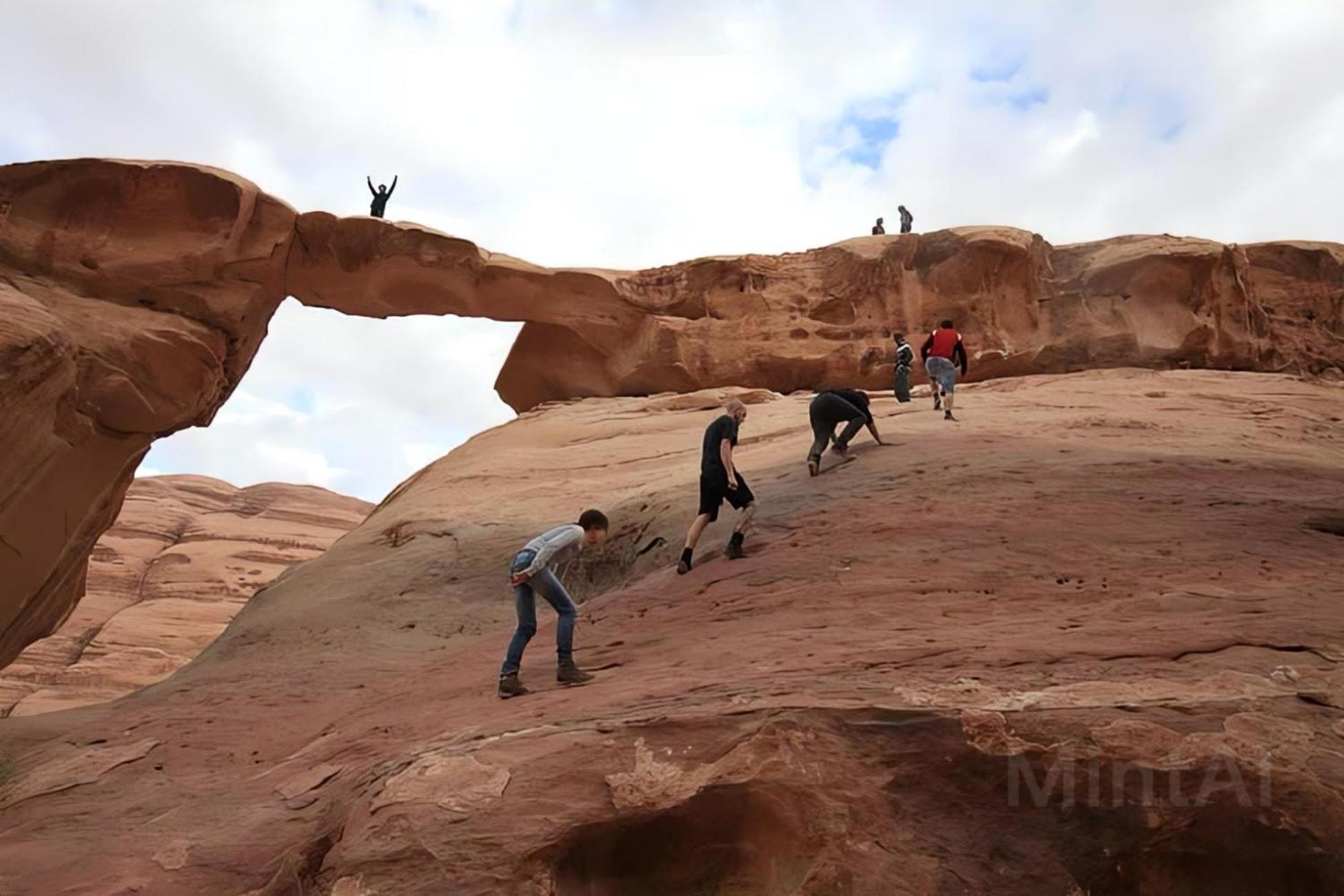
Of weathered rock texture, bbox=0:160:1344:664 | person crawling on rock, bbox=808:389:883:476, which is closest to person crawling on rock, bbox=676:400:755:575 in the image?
person crawling on rock, bbox=808:389:883:476

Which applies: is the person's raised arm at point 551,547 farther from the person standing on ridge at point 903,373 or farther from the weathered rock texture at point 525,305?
the weathered rock texture at point 525,305

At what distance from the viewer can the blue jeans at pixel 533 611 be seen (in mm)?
6828

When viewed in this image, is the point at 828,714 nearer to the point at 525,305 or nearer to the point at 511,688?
the point at 511,688

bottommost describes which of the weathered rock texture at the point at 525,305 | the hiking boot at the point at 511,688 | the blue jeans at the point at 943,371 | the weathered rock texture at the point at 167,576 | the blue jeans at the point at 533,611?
the weathered rock texture at the point at 167,576

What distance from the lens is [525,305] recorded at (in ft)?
64.9

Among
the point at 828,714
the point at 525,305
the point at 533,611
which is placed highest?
the point at 525,305

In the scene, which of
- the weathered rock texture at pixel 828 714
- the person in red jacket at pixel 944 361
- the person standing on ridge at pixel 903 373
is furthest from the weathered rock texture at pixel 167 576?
the person in red jacket at pixel 944 361

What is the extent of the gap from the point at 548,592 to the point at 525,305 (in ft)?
43.9

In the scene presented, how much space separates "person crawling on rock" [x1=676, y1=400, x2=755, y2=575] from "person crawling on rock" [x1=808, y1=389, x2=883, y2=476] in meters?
1.76

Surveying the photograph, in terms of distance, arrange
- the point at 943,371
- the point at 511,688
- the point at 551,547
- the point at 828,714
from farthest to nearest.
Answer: the point at 943,371 < the point at 551,547 < the point at 511,688 < the point at 828,714

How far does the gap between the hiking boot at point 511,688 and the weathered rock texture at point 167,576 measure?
60.0 feet

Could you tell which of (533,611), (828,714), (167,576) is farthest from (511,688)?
(167,576)

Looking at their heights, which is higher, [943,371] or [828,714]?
[943,371]

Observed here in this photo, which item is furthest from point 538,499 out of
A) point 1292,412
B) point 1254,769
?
point 1254,769
